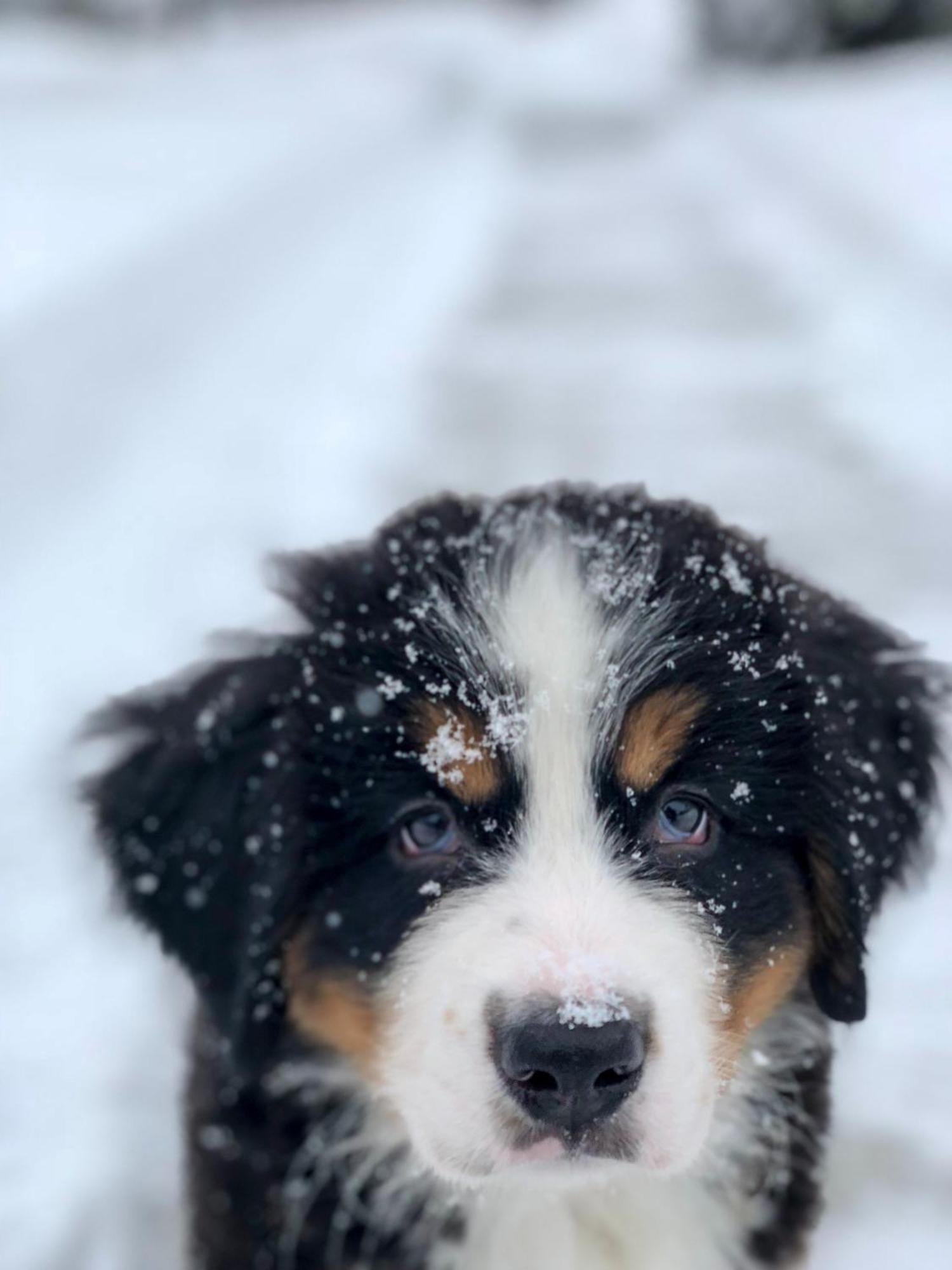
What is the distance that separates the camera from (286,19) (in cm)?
2977

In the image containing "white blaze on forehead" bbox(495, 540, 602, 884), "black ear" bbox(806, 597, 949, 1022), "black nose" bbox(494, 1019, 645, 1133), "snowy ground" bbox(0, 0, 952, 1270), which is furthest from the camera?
"snowy ground" bbox(0, 0, 952, 1270)

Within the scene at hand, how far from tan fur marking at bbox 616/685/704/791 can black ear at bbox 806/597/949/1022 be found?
0.22 meters

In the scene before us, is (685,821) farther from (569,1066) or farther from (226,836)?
(226,836)

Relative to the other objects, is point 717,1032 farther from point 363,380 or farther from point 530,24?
point 530,24

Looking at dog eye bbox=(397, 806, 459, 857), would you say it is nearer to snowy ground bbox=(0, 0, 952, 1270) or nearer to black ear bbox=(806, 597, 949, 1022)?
black ear bbox=(806, 597, 949, 1022)

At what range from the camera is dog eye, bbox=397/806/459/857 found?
2.05 m

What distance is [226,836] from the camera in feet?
Answer: 7.20

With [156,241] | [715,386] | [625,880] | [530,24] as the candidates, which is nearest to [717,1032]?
[625,880]

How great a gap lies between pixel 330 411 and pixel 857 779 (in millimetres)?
4661

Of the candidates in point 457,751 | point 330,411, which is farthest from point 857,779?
point 330,411

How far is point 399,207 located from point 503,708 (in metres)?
11.5

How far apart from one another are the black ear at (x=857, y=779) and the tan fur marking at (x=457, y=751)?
488 mm

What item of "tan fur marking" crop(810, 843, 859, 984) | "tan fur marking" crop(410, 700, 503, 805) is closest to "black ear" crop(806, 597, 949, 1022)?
"tan fur marking" crop(810, 843, 859, 984)

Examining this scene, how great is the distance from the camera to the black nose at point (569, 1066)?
5.55 feet
